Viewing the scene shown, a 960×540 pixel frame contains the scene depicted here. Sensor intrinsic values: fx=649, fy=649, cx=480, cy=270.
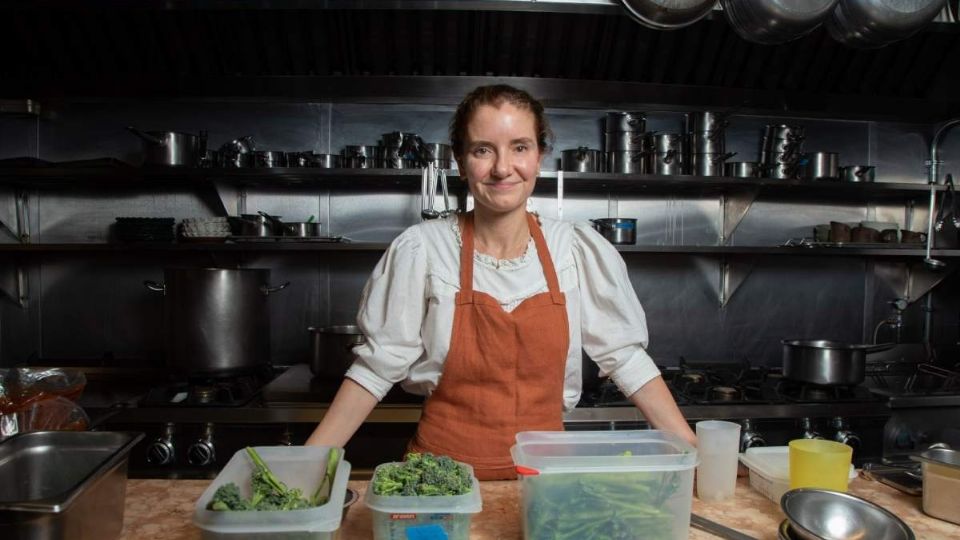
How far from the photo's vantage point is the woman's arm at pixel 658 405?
5.33 feet

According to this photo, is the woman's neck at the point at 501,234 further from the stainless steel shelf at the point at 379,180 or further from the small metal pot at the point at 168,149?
the small metal pot at the point at 168,149

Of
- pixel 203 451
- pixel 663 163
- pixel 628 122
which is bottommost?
pixel 203 451

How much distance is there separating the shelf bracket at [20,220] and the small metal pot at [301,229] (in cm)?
152

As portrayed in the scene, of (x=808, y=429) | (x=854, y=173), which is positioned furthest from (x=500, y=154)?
(x=854, y=173)

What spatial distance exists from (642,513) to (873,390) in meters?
2.77

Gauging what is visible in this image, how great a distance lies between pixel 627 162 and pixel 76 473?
279 centimetres

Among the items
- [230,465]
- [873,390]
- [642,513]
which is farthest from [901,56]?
[230,465]

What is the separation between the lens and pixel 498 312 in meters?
1.78

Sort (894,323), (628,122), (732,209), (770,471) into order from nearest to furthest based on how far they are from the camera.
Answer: (770,471), (628,122), (732,209), (894,323)

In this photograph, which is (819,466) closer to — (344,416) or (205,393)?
(344,416)

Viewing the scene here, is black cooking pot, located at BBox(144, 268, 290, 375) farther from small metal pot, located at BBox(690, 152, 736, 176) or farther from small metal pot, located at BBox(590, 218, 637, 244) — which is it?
small metal pot, located at BBox(690, 152, 736, 176)

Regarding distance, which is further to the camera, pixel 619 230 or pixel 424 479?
pixel 619 230

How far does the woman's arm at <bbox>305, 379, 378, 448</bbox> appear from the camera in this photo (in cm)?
151

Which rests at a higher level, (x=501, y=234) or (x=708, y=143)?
(x=708, y=143)
